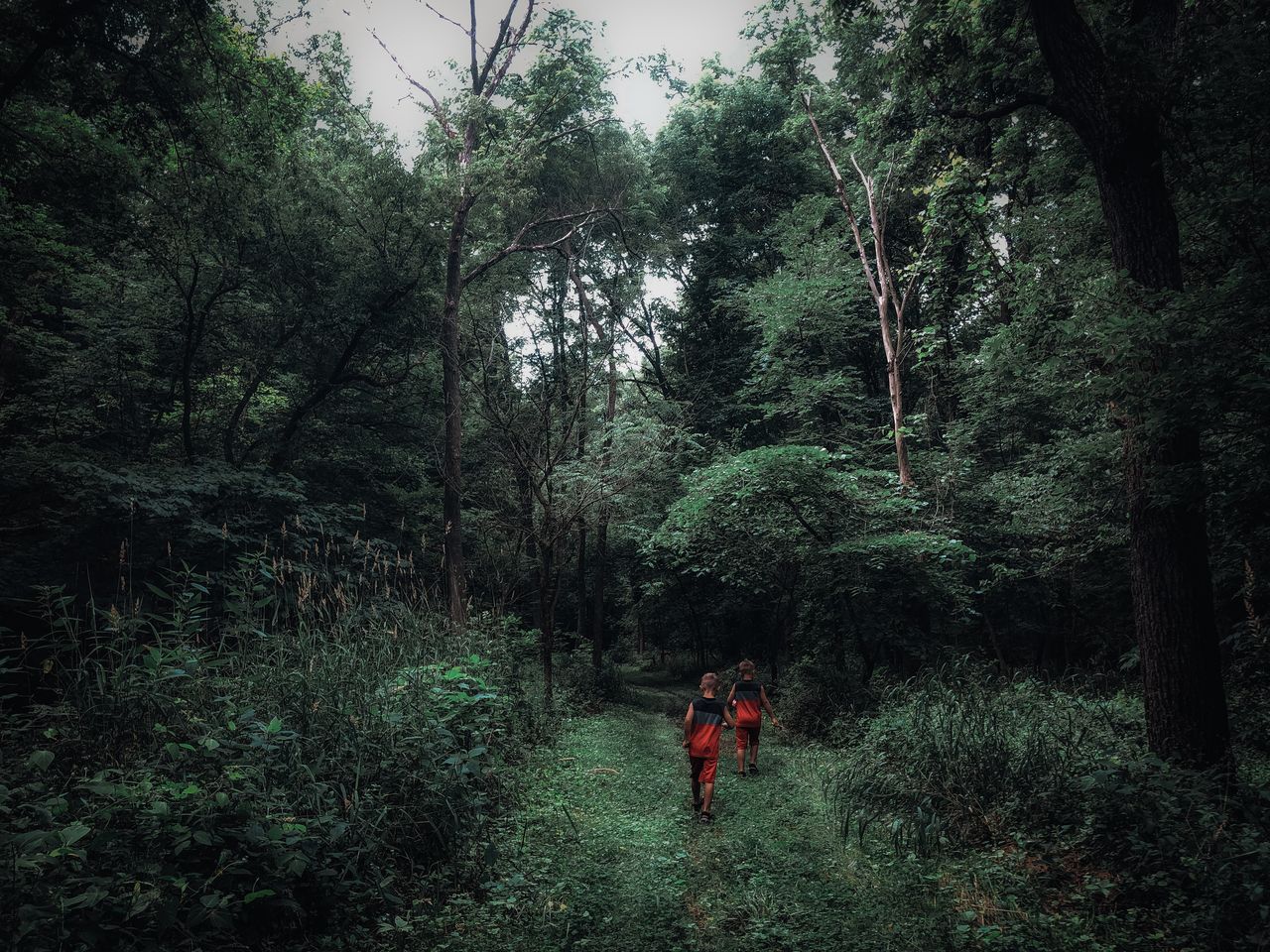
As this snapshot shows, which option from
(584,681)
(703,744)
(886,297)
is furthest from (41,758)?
(886,297)

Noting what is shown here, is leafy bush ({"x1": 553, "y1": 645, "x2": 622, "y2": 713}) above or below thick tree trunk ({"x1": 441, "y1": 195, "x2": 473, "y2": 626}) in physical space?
below

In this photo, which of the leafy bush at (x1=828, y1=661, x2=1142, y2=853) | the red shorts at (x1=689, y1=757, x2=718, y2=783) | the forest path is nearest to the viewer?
the forest path

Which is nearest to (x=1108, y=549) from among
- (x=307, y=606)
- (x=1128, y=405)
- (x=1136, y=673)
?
(x=1136, y=673)

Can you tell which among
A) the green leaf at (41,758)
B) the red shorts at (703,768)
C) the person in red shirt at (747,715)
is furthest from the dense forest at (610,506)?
the person in red shirt at (747,715)

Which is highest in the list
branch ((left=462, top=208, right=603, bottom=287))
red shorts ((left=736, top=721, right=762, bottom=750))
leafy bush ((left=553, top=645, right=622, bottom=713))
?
branch ((left=462, top=208, right=603, bottom=287))

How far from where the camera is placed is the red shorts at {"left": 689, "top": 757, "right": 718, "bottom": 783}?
6.73 metres

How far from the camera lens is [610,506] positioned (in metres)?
15.4

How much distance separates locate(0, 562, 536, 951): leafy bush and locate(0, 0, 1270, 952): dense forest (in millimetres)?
36

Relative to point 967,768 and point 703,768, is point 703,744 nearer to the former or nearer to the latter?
point 703,768

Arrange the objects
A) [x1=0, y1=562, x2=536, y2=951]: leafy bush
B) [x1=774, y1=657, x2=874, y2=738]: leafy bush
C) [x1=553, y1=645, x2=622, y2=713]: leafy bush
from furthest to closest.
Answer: [x1=553, y1=645, x2=622, y2=713]: leafy bush < [x1=774, y1=657, x2=874, y2=738]: leafy bush < [x1=0, y1=562, x2=536, y2=951]: leafy bush

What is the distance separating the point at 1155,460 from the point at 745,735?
6.09 m

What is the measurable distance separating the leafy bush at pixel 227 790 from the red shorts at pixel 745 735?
13.6 feet

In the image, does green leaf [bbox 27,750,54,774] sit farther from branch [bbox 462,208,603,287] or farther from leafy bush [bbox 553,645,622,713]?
branch [bbox 462,208,603,287]

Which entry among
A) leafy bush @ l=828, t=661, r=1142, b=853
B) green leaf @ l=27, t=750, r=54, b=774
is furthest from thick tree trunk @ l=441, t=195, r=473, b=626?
green leaf @ l=27, t=750, r=54, b=774
